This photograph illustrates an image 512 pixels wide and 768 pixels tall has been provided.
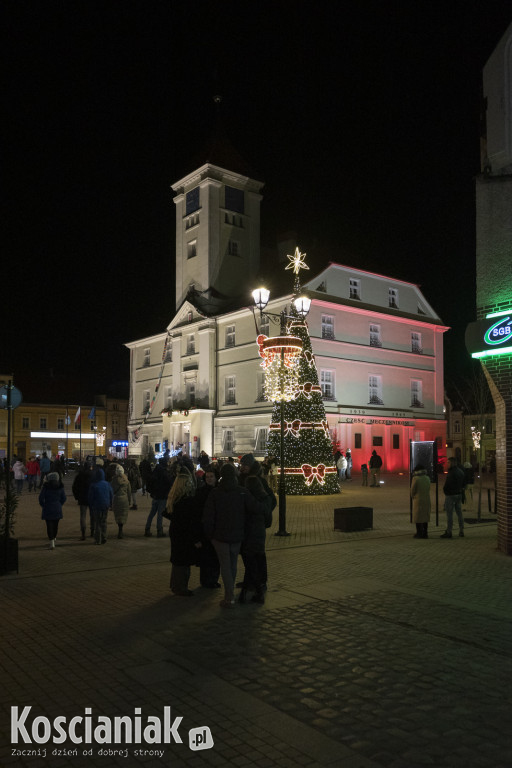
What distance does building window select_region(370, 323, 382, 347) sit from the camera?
1938 inches

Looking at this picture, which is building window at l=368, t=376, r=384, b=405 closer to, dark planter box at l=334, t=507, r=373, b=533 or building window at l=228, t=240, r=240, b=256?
building window at l=228, t=240, r=240, b=256

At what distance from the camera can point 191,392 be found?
5225 cm

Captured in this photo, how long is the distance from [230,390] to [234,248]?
479 inches

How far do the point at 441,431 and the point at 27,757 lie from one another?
2020 inches

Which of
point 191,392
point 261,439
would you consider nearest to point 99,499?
point 261,439

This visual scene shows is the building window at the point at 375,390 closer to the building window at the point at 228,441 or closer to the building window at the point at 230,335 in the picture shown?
the building window at the point at 228,441

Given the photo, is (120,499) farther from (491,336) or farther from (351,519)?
(491,336)

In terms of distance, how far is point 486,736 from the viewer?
15.3 feet

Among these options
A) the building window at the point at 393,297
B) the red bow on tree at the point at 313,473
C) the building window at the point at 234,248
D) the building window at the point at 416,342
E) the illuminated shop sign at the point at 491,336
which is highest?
the building window at the point at 234,248

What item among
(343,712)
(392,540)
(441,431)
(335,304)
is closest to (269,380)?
(392,540)

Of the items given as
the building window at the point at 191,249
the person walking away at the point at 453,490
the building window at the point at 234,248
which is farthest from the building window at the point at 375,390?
the person walking away at the point at 453,490

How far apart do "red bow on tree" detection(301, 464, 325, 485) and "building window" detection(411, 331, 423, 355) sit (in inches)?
1122

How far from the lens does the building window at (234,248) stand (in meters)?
53.1

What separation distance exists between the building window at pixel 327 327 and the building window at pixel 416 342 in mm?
9142
